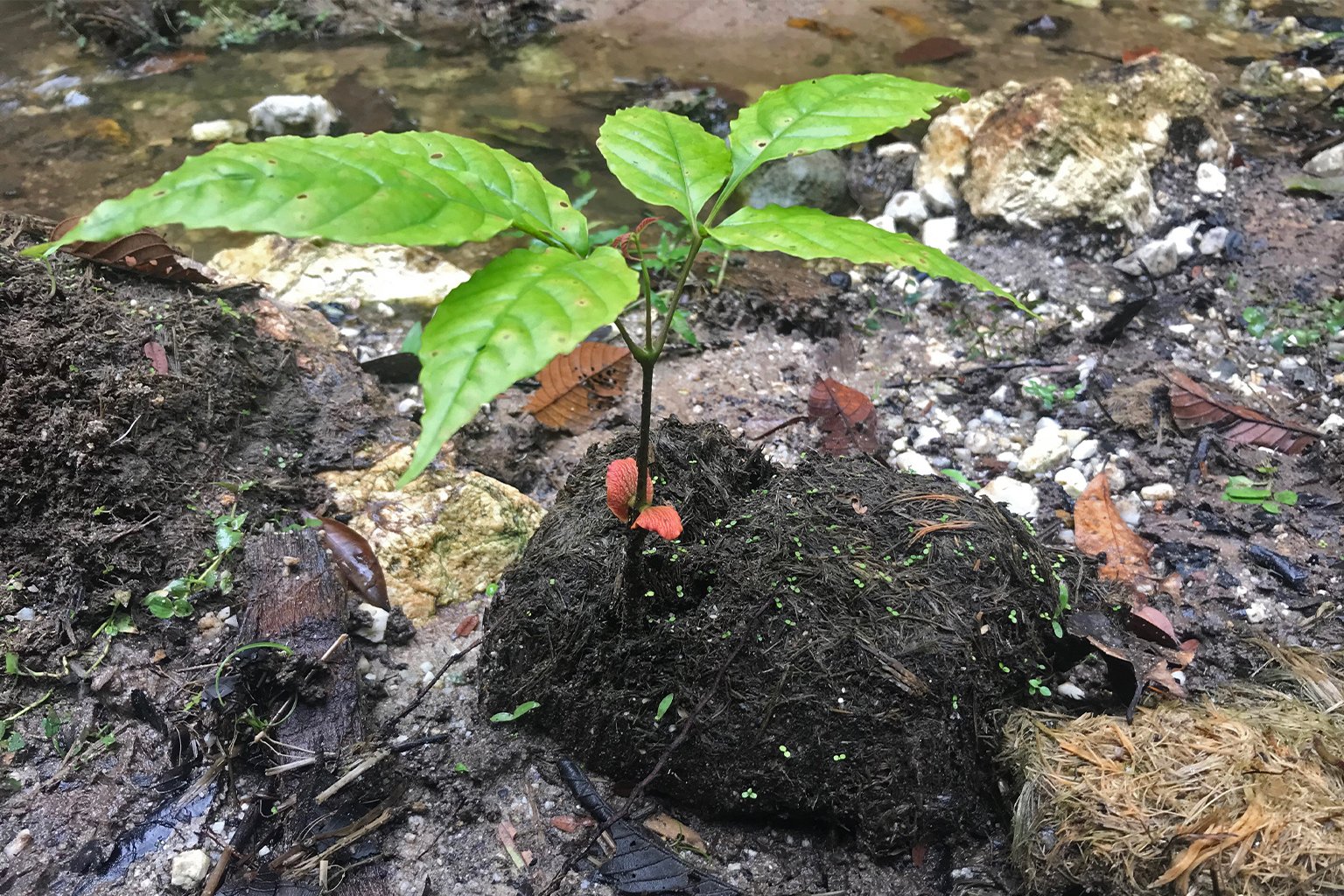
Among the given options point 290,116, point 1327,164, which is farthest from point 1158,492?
point 290,116

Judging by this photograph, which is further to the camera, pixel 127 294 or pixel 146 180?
pixel 146 180

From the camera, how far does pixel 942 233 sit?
13.6ft

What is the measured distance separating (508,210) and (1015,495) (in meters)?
2.16

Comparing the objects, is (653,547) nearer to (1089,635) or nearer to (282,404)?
(1089,635)

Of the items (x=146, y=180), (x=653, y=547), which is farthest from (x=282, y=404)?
(x=146, y=180)

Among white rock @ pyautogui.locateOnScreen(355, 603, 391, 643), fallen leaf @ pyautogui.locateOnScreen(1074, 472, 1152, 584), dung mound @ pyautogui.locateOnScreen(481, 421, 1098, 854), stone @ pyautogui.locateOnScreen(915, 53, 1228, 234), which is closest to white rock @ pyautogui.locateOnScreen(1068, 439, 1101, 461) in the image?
fallen leaf @ pyautogui.locateOnScreen(1074, 472, 1152, 584)

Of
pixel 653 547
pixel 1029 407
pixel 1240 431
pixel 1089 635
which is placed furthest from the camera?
pixel 1029 407

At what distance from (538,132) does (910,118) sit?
4287mm

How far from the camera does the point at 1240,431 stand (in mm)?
2906

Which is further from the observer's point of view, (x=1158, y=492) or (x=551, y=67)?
(x=551, y=67)

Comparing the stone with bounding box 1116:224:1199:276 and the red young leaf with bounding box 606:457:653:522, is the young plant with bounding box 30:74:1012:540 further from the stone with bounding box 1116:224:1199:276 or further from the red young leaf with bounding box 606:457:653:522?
the stone with bounding box 1116:224:1199:276

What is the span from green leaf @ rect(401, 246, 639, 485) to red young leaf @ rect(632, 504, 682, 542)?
0.58 meters

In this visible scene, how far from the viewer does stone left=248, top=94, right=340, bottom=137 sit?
5.04m

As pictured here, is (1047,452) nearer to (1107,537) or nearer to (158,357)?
(1107,537)
